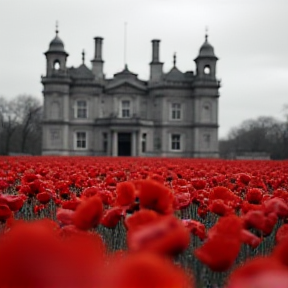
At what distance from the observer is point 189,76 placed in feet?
152

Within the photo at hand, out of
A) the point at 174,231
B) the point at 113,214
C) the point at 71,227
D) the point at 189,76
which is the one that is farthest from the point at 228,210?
the point at 189,76

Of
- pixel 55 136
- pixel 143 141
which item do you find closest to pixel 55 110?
pixel 55 136

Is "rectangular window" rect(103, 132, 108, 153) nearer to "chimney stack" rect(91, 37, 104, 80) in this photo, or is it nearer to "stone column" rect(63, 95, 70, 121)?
"stone column" rect(63, 95, 70, 121)

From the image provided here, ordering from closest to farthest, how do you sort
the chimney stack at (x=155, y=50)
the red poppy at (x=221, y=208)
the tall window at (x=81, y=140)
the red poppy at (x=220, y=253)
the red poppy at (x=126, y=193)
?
the red poppy at (x=220, y=253), the red poppy at (x=126, y=193), the red poppy at (x=221, y=208), the tall window at (x=81, y=140), the chimney stack at (x=155, y=50)

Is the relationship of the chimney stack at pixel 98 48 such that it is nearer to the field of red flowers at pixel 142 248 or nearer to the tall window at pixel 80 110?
the tall window at pixel 80 110

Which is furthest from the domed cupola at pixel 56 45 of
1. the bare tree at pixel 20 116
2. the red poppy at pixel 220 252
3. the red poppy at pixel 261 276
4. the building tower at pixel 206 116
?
the red poppy at pixel 261 276

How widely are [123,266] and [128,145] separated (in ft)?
143

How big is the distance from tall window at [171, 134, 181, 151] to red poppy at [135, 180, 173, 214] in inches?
1722

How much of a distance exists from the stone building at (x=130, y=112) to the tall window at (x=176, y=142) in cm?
6

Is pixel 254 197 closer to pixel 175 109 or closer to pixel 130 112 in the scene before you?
pixel 175 109

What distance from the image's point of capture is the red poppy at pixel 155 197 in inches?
65.1

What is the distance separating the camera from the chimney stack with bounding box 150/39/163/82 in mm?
46994

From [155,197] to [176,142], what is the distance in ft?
144

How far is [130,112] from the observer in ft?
151
